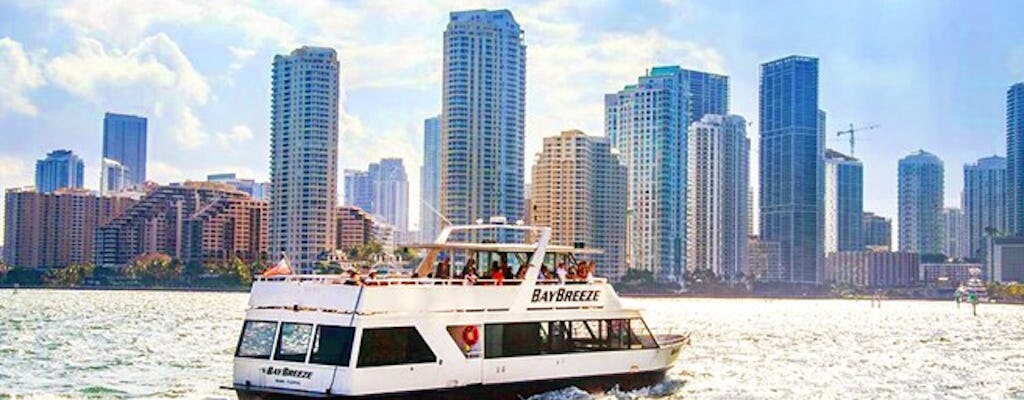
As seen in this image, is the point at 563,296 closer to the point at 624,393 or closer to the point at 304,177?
the point at 624,393

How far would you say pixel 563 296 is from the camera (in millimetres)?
29953

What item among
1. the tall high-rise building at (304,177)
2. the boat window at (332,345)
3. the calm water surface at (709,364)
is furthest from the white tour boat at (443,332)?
the tall high-rise building at (304,177)

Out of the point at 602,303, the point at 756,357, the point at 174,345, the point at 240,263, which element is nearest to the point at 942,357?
the point at 756,357

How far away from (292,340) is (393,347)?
1956mm

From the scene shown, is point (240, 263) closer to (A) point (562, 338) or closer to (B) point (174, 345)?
(B) point (174, 345)

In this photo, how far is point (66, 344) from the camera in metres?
53.2

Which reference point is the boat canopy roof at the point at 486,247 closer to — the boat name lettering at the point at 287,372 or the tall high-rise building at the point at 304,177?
the boat name lettering at the point at 287,372

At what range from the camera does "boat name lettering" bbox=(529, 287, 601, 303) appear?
29312 mm

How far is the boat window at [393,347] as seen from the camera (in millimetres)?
25250

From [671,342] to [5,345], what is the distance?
97.5 feet

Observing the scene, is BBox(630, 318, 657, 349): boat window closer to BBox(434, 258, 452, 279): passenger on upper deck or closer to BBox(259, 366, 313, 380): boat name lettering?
BBox(434, 258, 452, 279): passenger on upper deck

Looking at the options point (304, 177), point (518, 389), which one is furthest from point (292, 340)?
point (304, 177)

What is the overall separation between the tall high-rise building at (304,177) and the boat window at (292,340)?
157 metres

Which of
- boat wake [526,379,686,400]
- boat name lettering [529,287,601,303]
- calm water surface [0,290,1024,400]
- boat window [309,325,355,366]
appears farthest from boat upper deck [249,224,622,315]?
calm water surface [0,290,1024,400]
